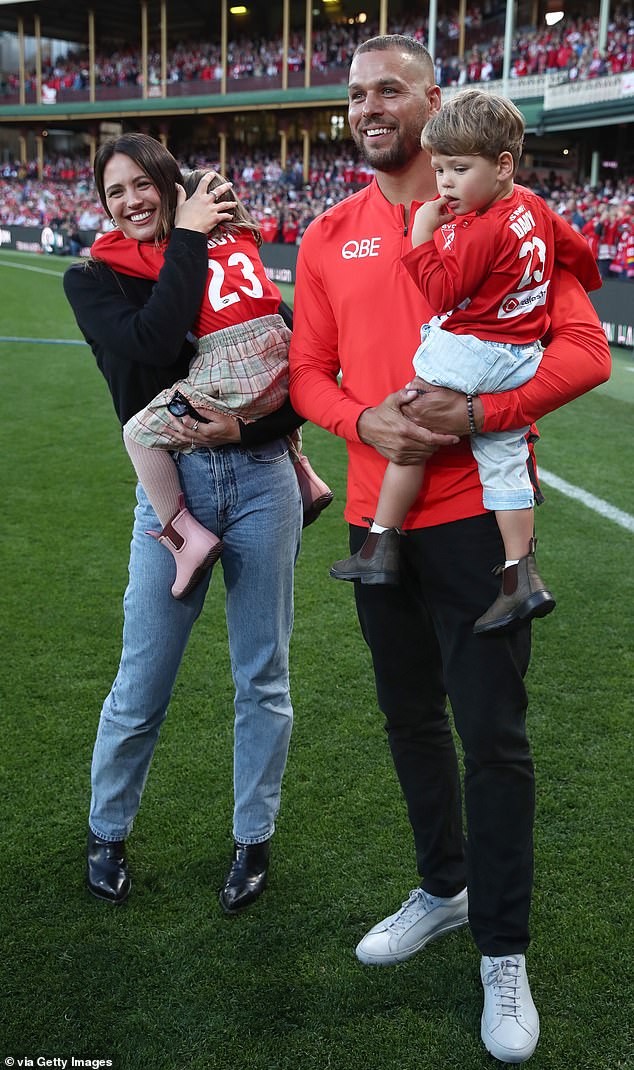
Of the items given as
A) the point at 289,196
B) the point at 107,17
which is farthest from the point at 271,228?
the point at 107,17

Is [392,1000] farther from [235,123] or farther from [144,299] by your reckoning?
[235,123]

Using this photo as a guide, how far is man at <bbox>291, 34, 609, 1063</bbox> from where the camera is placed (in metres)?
2.24

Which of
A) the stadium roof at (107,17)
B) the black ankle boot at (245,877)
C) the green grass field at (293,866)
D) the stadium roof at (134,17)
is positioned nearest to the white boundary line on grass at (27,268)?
the green grass field at (293,866)

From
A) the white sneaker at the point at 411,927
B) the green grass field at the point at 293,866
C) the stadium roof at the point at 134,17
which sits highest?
the stadium roof at the point at 134,17

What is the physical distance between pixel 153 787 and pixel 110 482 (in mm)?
4080

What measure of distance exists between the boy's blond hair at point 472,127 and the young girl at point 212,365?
60 cm

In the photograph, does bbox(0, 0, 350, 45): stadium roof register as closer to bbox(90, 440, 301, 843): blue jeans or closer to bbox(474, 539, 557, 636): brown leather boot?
bbox(90, 440, 301, 843): blue jeans

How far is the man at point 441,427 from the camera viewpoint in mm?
2244

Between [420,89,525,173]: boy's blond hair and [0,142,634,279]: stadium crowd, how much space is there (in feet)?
43.7

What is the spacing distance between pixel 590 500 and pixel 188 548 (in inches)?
189

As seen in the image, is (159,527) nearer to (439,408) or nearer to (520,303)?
(439,408)

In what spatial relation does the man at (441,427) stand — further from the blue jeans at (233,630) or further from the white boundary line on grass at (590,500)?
the white boundary line on grass at (590,500)

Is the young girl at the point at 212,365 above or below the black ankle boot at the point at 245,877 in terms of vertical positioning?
above

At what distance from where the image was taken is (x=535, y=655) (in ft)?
14.5
